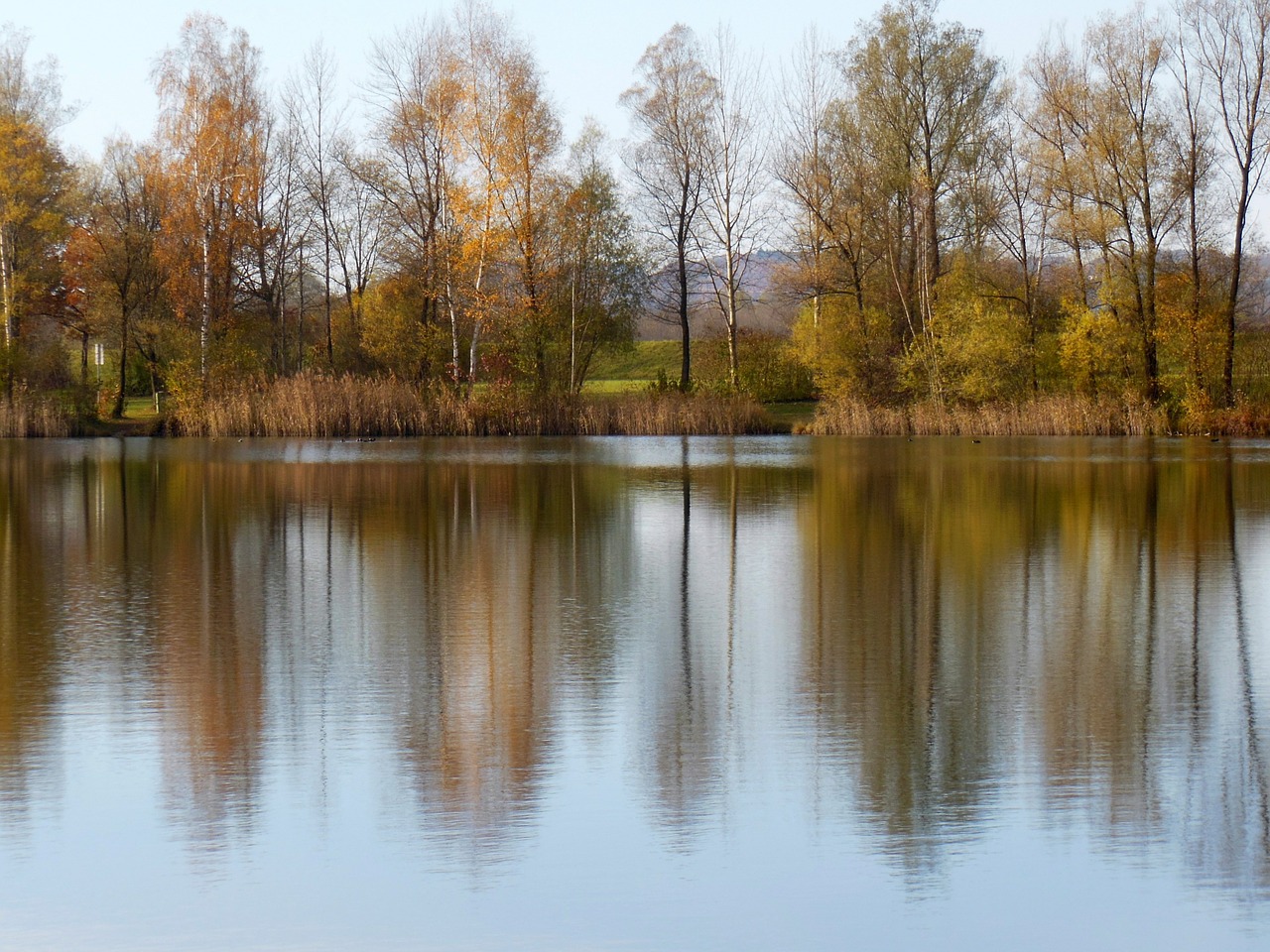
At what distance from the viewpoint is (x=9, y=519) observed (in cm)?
1438

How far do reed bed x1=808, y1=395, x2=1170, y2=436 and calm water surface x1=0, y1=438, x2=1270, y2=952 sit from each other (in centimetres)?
2526

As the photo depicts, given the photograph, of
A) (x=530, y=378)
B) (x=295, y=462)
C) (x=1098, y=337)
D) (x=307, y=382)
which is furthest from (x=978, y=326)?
(x=295, y=462)

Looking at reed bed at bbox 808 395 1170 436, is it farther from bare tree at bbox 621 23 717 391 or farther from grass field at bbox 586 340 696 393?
grass field at bbox 586 340 696 393

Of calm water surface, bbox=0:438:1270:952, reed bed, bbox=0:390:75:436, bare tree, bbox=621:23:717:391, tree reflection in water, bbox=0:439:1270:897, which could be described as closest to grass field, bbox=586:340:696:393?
bare tree, bbox=621:23:717:391

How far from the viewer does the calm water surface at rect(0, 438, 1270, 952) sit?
3.72 meters

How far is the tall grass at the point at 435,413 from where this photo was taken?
34781mm

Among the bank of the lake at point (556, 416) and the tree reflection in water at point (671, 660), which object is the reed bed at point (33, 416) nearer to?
the bank of the lake at point (556, 416)

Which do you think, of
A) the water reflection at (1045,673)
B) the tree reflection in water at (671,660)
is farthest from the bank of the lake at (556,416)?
the water reflection at (1045,673)

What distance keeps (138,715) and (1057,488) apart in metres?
14.6

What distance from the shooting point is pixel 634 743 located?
17.4ft

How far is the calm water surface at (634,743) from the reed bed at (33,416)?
85.3ft

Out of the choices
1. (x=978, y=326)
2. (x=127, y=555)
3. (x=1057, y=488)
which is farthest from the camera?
(x=978, y=326)

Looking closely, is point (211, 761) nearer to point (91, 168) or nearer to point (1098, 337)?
point (1098, 337)

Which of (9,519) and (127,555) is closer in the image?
(127,555)
